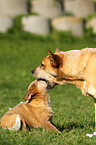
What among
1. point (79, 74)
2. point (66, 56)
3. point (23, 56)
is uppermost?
point (66, 56)

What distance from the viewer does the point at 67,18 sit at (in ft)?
60.3

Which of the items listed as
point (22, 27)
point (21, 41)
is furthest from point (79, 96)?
point (22, 27)

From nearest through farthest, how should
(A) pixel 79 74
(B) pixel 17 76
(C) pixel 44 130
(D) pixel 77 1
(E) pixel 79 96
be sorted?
1. (C) pixel 44 130
2. (A) pixel 79 74
3. (E) pixel 79 96
4. (B) pixel 17 76
5. (D) pixel 77 1

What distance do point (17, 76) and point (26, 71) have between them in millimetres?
568

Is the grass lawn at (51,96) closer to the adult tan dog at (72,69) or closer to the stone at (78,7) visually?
the adult tan dog at (72,69)

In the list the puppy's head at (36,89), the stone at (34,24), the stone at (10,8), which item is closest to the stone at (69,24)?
the stone at (34,24)

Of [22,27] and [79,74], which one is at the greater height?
[79,74]

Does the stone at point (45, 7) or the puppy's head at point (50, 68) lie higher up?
the puppy's head at point (50, 68)

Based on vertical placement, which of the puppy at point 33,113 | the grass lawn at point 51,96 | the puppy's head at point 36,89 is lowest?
the grass lawn at point 51,96

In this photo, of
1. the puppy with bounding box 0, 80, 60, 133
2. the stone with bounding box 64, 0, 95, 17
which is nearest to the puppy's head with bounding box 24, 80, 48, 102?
the puppy with bounding box 0, 80, 60, 133

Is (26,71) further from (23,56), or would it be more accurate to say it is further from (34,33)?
(34,33)

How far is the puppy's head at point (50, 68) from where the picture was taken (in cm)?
425

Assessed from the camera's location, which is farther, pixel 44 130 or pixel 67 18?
pixel 67 18

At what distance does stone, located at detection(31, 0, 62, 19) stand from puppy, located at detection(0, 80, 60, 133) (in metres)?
15.4
